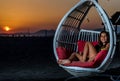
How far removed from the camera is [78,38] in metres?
9.33

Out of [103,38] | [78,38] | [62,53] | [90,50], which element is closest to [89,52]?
[90,50]

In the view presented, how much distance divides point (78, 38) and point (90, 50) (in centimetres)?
107

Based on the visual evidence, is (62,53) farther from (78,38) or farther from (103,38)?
(78,38)

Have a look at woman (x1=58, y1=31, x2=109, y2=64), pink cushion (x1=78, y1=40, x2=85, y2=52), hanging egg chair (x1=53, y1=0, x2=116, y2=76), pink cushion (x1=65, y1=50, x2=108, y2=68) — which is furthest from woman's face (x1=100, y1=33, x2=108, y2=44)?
pink cushion (x1=78, y1=40, x2=85, y2=52)

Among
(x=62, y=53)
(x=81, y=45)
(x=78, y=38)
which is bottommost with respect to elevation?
(x=62, y=53)

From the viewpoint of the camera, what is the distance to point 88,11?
30.1 feet

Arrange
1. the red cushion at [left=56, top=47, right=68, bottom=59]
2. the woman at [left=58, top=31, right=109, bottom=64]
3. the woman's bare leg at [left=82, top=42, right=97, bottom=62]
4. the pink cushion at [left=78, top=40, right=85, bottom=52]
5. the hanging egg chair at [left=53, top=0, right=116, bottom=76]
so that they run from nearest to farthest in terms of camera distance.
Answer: the hanging egg chair at [left=53, top=0, right=116, bottom=76] → the woman at [left=58, top=31, right=109, bottom=64] → the woman's bare leg at [left=82, top=42, right=97, bottom=62] → the red cushion at [left=56, top=47, right=68, bottom=59] → the pink cushion at [left=78, top=40, right=85, bottom=52]

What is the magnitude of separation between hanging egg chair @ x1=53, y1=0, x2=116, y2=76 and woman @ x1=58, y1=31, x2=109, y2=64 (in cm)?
12

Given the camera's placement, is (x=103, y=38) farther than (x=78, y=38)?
No

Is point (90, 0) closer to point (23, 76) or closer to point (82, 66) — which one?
point (82, 66)

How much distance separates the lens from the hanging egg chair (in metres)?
7.70

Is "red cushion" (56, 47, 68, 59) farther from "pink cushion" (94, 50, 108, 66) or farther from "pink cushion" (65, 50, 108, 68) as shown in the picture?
"pink cushion" (94, 50, 108, 66)

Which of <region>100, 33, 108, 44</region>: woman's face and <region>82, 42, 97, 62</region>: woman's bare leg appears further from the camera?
<region>82, 42, 97, 62</region>: woman's bare leg

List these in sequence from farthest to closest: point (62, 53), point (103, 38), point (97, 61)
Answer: point (62, 53)
point (103, 38)
point (97, 61)
